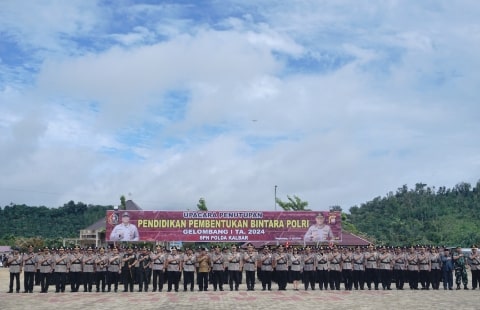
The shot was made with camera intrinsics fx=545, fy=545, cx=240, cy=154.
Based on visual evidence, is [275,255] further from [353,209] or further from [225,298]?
[353,209]

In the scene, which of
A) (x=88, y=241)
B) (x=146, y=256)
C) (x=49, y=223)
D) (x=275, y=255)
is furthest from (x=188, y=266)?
(x=49, y=223)

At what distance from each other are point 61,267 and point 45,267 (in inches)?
21.0

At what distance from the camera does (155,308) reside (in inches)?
527

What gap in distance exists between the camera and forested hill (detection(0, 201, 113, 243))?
8825cm

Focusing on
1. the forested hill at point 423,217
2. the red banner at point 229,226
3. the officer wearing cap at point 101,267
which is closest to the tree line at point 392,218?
the forested hill at point 423,217

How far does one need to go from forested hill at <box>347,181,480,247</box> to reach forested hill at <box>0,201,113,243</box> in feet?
147

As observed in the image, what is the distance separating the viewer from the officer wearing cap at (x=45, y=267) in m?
18.8

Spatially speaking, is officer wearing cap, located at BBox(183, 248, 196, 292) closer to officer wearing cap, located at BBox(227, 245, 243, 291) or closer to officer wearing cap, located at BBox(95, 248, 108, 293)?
officer wearing cap, located at BBox(227, 245, 243, 291)

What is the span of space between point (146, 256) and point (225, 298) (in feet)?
14.9

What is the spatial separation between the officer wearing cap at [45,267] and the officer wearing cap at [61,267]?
0.18m

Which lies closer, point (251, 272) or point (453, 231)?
point (251, 272)

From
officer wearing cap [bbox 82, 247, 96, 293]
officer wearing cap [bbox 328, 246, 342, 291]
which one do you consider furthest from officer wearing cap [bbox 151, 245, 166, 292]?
officer wearing cap [bbox 328, 246, 342, 291]

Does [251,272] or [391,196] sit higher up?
[391,196]

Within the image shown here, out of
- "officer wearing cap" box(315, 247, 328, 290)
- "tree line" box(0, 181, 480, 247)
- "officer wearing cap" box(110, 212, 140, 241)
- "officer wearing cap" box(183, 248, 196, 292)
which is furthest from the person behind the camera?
"tree line" box(0, 181, 480, 247)
